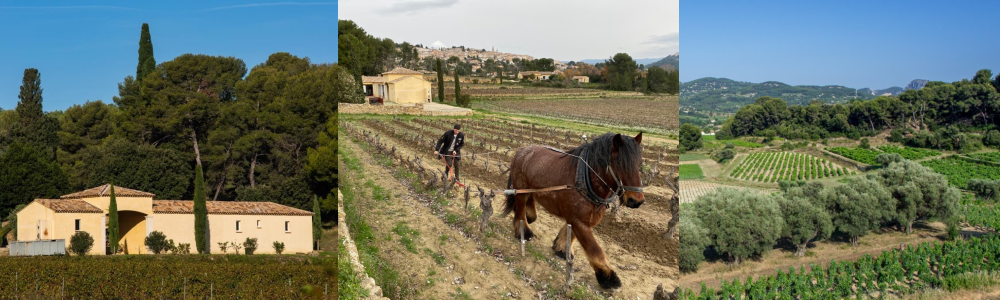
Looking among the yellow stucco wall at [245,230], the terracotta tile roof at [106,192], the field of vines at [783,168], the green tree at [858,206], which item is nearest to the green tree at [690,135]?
the yellow stucco wall at [245,230]

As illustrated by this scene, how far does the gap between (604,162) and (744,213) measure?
39.7ft

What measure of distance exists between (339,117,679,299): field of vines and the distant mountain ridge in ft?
2.68

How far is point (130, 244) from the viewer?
15.6 metres

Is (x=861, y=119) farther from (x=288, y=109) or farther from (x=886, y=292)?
(x=288, y=109)

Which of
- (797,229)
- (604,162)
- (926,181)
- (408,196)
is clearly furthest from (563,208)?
(926,181)

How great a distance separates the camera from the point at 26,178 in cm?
1755

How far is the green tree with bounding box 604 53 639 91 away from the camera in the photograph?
3.54 m

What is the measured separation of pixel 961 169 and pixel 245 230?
3701 cm

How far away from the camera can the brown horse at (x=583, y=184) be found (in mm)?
3098

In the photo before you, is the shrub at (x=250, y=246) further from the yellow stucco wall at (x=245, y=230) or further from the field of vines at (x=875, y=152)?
the field of vines at (x=875, y=152)

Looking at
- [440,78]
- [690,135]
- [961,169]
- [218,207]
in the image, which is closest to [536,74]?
[440,78]

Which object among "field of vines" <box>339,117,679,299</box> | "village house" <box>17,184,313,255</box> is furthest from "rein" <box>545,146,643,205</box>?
"village house" <box>17,184,313,255</box>

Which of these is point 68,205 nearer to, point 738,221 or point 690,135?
point 738,221

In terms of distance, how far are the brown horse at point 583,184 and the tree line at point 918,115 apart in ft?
102
